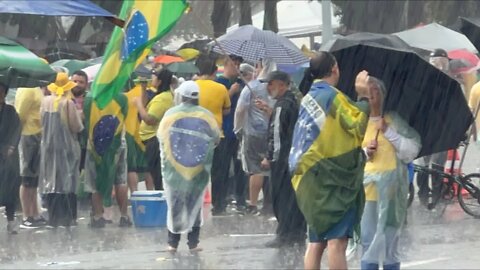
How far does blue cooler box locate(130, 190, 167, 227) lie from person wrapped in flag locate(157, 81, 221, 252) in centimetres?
223

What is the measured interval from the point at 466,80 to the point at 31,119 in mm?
6534

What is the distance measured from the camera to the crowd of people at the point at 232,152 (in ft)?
32.4

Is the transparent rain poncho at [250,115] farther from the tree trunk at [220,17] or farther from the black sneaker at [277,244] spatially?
the tree trunk at [220,17]

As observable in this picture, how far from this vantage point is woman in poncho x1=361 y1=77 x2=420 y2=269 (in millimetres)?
10156

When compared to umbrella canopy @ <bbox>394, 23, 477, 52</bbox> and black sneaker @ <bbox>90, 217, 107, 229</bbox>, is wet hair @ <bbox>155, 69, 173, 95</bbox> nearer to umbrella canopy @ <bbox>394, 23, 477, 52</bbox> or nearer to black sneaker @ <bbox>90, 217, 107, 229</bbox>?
black sneaker @ <bbox>90, 217, 107, 229</bbox>

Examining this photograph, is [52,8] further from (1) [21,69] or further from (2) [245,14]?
(2) [245,14]

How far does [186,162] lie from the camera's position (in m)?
13.1

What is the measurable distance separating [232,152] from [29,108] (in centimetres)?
271

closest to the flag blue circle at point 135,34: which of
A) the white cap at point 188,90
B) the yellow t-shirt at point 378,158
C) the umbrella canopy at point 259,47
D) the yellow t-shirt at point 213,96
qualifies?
the white cap at point 188,90

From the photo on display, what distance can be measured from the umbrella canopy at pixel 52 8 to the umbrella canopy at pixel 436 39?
335 inches

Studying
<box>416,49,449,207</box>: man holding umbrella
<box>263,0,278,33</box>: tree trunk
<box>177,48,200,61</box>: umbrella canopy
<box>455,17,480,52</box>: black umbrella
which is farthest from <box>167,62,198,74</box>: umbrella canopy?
<box>455,17,480,52</box>: black umbrella

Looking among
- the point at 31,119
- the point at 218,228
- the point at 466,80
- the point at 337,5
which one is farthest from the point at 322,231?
the point at 337,5

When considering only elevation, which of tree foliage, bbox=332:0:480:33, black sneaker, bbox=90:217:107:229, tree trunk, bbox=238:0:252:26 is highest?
black sneaker, bbox=90:217:107:229

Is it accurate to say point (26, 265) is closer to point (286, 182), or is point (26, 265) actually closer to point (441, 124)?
point (286, 182)
